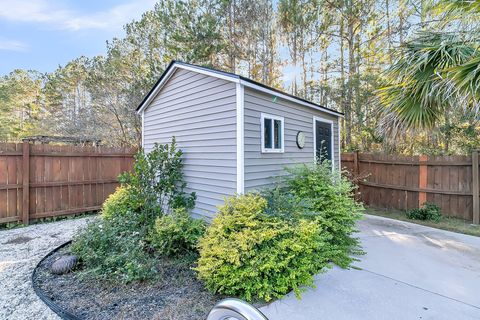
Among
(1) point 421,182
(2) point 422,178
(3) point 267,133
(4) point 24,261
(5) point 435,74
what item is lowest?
(4) point 24,261

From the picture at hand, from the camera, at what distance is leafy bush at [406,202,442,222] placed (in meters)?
5.71

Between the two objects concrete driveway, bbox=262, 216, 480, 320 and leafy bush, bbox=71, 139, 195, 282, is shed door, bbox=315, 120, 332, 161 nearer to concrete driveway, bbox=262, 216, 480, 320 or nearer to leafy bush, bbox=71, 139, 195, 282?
concrete driveway, bbox=262, 216, 480, 320

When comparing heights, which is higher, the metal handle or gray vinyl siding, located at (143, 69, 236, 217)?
gray vinyl siding, located at (143, 69, 236, 217)

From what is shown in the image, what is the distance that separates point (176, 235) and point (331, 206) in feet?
8.35

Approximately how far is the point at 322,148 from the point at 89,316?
5814mm

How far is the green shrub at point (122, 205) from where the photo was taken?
4.66 meters

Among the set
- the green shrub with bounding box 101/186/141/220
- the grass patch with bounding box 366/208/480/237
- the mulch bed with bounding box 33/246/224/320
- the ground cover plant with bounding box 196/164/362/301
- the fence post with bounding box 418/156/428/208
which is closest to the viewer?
the mulch bed with bounding box 33/246/224/320

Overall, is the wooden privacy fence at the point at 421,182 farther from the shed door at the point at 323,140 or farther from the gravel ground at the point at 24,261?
the gravel ground at the point at 24,261

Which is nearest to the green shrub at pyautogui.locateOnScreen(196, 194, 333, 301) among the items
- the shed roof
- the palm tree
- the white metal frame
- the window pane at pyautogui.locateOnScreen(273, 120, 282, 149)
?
the white metal frame

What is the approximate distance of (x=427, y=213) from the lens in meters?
5.79

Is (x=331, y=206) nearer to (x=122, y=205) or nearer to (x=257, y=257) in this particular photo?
(x=257, y=257)

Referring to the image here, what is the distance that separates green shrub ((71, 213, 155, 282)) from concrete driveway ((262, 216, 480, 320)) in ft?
5.96

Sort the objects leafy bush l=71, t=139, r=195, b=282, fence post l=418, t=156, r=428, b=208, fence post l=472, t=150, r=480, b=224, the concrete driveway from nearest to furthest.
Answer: the concrete driveway → leafy bush l=71, t=139, r=195, b=282 → fence post l=472, t=150, r=480, b=224 → fence post l=418, t=156, r=428, b=208

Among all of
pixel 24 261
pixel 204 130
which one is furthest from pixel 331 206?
pixel 24 261
